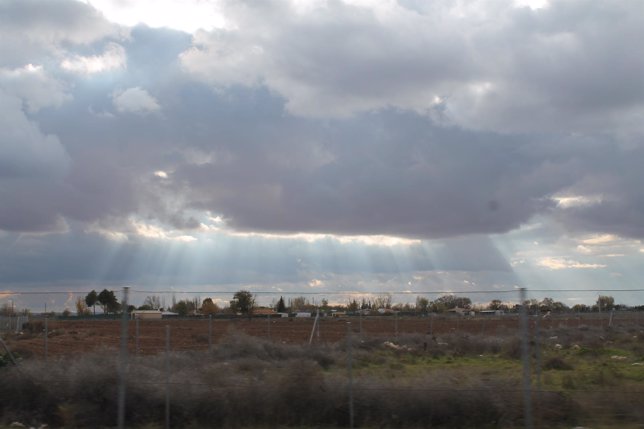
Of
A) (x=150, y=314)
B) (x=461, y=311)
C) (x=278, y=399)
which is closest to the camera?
(x=278, y=399)

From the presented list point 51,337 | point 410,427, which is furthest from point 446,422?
point 51,337

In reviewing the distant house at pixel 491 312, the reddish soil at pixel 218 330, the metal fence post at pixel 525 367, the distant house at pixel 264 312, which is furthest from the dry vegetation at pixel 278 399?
the distant house at pixel 264 312

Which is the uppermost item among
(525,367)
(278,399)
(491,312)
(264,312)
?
(491,312)

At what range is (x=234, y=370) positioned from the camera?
15.0 metres

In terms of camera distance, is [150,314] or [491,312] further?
[150,314]

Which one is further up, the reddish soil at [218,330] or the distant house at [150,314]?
the distant house at [150,314]

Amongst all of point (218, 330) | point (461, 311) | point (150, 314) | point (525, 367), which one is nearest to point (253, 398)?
point (461, 311)

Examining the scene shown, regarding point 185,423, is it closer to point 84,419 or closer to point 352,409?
point 84,419

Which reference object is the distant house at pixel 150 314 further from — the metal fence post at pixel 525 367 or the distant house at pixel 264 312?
the metal fence post at pixel 525 367

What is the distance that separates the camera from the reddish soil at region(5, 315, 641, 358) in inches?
840

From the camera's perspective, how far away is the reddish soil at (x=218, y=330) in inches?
840

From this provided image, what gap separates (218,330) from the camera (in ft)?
94.1

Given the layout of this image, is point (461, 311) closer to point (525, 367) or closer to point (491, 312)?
point (491, 312)

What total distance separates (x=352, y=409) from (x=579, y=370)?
1132cm
